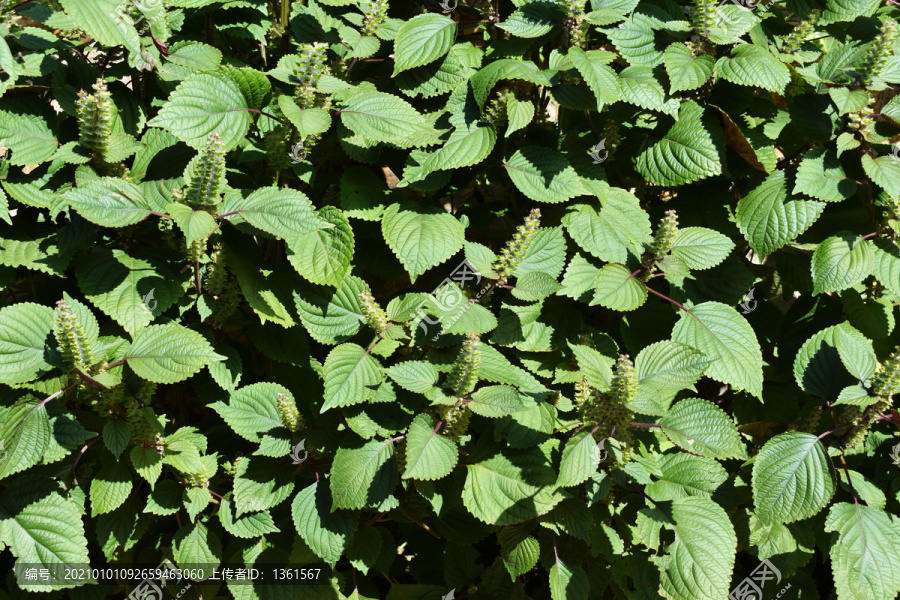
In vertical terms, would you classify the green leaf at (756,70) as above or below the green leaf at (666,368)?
above

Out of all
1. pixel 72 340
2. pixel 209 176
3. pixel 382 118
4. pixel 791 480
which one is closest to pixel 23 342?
pixel 72 340

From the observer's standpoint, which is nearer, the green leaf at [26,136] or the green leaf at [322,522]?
the green leaf at [26,136]

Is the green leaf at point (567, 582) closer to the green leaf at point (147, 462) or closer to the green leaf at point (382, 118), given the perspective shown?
the green leaf at point (147, 462)

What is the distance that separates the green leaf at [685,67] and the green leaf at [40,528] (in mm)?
2441

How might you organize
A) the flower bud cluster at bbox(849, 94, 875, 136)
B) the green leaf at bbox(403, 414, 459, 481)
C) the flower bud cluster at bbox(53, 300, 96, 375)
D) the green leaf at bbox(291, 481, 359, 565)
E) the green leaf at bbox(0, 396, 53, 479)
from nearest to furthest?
1. the flower bud cluster at bbox(53, 300, 96, 375)
2. the green leaf at bbox(0, 396, 53, 479)
3. the green leaf at bbox(403, 414, 459, 481)
4. the green leaf at bbox(291, 481, 359, 565)
5. the flower bud cluster at bbox(849, 94, 875, 136)

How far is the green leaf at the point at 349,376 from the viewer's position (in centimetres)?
224

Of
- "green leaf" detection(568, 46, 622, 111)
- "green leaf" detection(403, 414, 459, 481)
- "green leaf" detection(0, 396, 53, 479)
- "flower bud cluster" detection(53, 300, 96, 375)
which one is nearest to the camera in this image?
"flower bud cluster" detection(53, 300, 96, 375)

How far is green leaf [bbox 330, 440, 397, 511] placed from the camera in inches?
91.4

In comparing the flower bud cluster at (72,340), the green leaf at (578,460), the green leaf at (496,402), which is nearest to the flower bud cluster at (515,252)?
the green leaf at (496,402)

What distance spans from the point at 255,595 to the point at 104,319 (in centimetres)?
113

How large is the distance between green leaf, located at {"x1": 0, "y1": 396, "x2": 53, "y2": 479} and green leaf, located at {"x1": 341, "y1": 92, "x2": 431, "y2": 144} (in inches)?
51.0

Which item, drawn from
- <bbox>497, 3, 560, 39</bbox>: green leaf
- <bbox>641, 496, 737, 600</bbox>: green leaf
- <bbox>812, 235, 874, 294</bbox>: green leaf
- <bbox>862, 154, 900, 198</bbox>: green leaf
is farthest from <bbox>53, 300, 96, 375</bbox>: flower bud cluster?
<bbox>862, 154, 900, 198</bbox>: green leaf

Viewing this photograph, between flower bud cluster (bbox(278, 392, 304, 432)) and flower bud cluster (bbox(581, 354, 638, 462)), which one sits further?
flower bud cluster (bbox(278, 392, 304, 432))

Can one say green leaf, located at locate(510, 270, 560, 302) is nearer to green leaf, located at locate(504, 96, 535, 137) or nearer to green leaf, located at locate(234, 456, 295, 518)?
green leaf, located at locate(504, 96, 535, 137)
